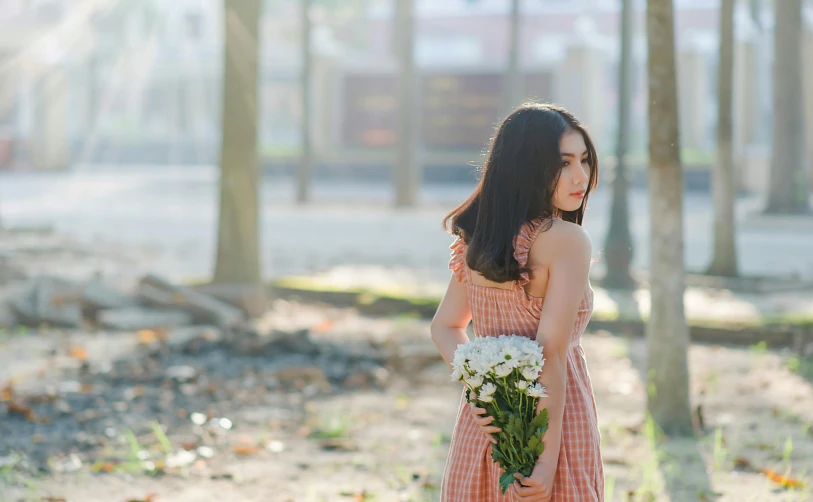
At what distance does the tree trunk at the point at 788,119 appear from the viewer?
766 inches

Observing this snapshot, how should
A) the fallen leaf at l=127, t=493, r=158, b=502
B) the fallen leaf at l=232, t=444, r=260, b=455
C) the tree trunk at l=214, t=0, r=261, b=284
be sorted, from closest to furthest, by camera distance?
the fallen leaf at l=127, t=493, r=158, b=502 → the fallen leaf at l=232, t=444, r=260, b=455 → the tree trunk at l=214, t=0, r=261, b=284

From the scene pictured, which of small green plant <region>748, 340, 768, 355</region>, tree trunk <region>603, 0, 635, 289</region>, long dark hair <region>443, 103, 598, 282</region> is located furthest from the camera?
tree trunk <region>603, 0, 635, 289</region>

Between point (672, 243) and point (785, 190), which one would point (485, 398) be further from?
point (785, 190)

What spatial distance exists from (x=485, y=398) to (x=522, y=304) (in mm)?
259

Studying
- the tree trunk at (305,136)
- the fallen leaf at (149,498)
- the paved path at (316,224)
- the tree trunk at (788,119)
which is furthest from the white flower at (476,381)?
the tree trunk at (305,136)

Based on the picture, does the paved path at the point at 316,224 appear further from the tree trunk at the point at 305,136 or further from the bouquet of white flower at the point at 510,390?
the bouquet of white flower at the point at 510,390

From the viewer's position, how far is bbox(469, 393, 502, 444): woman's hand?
268 centimetres

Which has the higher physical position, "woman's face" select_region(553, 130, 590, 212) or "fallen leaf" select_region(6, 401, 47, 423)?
"woman's face" select_region(553, 130, 590, 212)

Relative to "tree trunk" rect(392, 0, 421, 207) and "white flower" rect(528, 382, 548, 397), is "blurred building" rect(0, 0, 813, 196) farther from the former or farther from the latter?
"white flower" rect(528, 382, 548, 397)

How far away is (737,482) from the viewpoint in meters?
4.90

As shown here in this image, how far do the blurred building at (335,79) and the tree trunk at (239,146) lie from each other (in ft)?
66.1

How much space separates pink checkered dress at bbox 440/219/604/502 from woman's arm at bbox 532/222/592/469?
0.23ft

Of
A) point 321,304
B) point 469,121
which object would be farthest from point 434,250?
point 469,121

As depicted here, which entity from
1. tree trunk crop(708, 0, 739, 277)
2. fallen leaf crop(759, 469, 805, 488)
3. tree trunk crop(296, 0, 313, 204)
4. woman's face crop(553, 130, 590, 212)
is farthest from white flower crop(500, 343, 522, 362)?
tree trunk crop(296, 0, 313, 204)
